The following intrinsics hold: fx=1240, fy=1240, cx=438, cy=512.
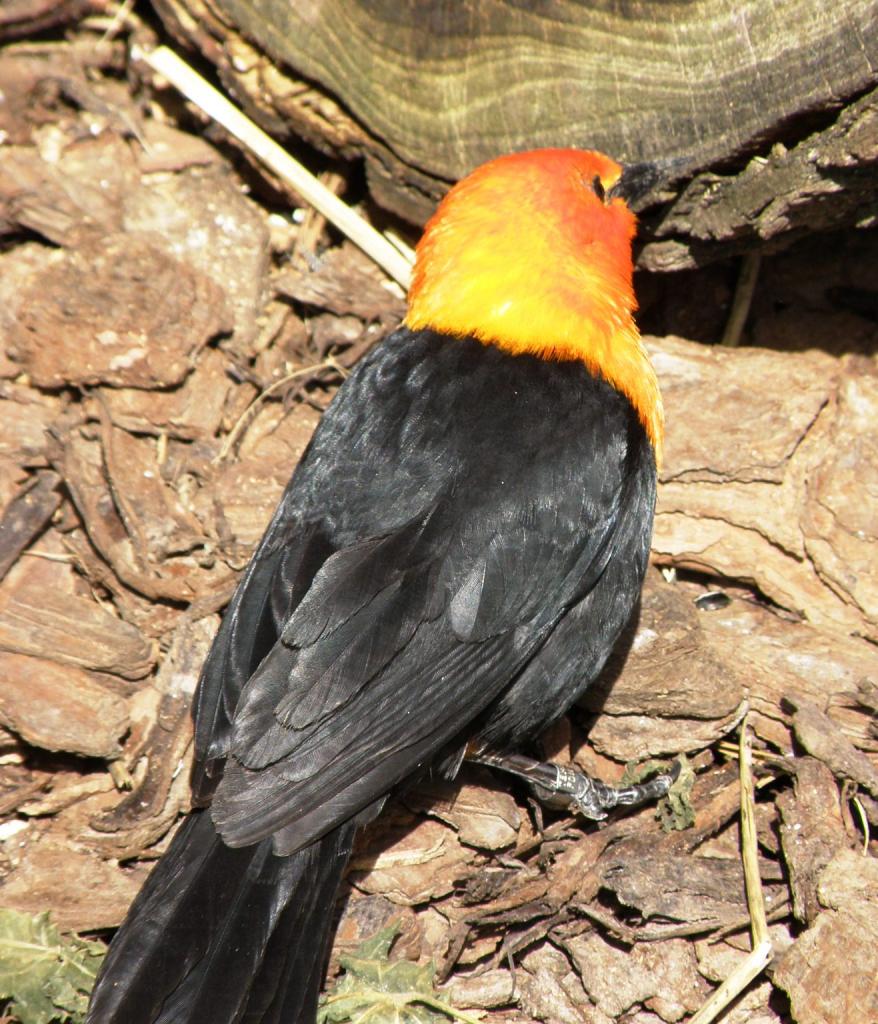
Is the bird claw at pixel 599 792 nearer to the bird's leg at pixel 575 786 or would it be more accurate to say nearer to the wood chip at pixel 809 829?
the bird's leg at pixel 575 786

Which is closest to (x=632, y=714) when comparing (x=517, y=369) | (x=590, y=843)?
(x=590, y=843)

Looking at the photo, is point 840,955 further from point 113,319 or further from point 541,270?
point 113,319

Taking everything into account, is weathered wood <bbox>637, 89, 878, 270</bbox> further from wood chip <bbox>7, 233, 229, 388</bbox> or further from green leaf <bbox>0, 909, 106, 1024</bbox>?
green leaf <bbox>0, 909, 106, 1024</bbox>

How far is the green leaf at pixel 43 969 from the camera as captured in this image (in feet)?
11.5

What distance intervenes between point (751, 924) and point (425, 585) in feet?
4.76

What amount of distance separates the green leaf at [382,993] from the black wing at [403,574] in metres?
0.55

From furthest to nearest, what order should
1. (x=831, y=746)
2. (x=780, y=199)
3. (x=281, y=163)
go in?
(x=281, y=163), (x=780, y=199), (x=831, y=746)

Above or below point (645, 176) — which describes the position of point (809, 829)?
below

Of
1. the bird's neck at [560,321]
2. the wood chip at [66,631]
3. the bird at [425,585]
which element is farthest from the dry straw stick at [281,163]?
the wood chip at [66,631]

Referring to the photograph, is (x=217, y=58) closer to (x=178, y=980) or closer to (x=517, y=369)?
(x=517, y=369)

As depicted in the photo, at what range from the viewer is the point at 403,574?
374cm

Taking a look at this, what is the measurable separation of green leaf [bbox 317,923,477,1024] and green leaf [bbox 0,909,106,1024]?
0.70 metres

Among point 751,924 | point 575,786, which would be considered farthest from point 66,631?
point 751,924

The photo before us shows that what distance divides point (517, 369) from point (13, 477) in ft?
6.27
